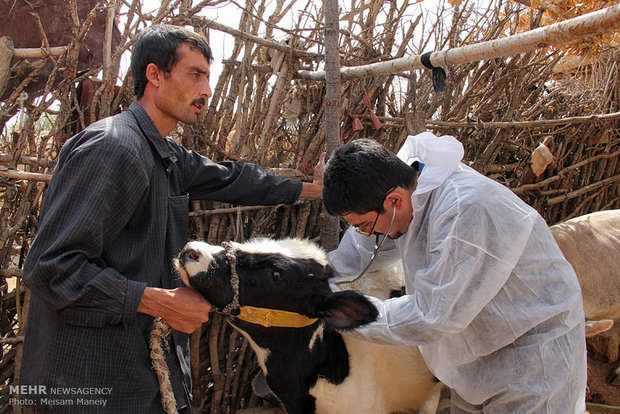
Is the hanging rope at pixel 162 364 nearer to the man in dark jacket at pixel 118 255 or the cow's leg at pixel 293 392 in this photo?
the man in dark jacket at pixel 118 255

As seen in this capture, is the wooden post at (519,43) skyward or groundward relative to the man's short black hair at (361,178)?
skyward

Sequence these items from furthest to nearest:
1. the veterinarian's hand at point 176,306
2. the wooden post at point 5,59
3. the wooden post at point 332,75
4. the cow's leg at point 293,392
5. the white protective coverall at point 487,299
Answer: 1. the wooden post at point 5,59
2. the wooden post at point 332,75
3. the cow's leg at point 293,392
4. the veterinarian's hand at point 176,306
5. the white protective coverall at point 487,299

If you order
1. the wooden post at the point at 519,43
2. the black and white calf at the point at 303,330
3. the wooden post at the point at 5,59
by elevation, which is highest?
the wooden post at the point at 519,43

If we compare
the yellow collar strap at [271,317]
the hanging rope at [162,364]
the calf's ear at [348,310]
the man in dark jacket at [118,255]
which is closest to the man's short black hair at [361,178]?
the calf's ear at [348,310]

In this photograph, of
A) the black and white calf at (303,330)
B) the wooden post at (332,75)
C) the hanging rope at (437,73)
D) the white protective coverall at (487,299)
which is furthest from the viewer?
the wooden post at (332,75)

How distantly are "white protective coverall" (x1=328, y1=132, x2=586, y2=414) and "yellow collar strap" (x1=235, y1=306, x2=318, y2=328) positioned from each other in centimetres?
50

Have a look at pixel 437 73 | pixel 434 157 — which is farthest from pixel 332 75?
pixel 434 157

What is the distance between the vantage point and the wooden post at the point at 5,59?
3182 mm

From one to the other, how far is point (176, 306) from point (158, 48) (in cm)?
129

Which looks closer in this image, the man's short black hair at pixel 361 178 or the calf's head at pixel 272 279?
the man's short black hair at pixel 361 178

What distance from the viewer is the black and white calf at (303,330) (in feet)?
7.09

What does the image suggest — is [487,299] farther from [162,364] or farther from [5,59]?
[5,59]

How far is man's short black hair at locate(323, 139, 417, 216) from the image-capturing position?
1.91m

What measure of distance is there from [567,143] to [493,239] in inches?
192
